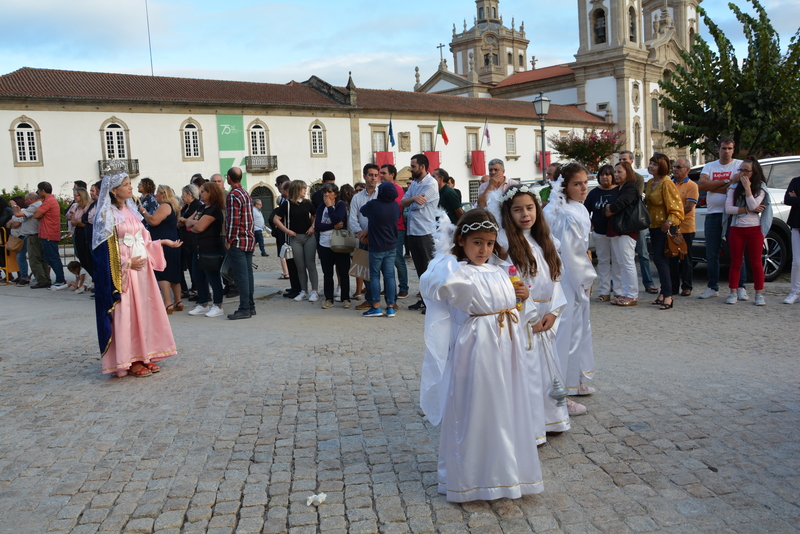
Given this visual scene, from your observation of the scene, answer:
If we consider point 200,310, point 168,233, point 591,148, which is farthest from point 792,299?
point 591,148

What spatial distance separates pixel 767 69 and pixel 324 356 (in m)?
15.5

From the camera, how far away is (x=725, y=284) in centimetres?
1045

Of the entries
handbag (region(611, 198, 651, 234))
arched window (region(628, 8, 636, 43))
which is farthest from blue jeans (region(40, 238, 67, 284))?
arched window (region(628, 8, 636, 43))

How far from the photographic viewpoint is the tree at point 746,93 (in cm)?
1689

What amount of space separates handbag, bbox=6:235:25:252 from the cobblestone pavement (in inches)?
277

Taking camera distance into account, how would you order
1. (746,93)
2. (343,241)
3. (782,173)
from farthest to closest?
(746,93)
(782,173)
(343,241)

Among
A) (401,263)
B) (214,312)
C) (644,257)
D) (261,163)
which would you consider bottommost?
(214,312)

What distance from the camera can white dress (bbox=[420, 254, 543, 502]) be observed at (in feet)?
11.3

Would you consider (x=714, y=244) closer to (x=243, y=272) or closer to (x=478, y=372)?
(x=243, y=272)

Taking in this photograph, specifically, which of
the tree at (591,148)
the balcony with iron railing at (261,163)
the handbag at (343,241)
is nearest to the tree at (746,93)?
the handbag at (343,241)

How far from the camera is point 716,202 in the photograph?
9.21 m

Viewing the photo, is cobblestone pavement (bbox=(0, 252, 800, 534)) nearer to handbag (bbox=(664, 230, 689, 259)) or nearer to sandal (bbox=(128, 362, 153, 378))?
sandal (bbox=(128, 362, 153, 378))

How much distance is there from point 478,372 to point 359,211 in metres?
6.34

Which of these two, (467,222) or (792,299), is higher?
(467,222)
